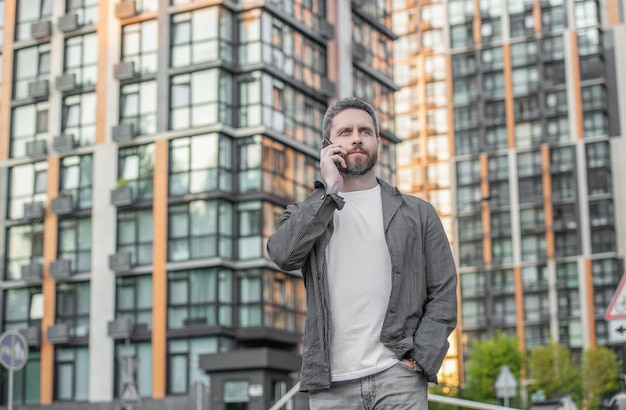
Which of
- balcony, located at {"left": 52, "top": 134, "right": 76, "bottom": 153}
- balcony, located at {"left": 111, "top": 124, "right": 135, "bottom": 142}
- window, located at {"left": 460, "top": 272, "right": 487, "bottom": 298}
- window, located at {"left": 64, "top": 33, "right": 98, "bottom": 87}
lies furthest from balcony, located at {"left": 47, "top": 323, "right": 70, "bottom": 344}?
window, located at {"left": 460, "top": 272, "right": 487, "bottom": 298}

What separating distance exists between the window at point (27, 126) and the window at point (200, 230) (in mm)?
8436

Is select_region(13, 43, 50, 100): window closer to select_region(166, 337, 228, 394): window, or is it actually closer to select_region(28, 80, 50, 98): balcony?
select_region(28, 80, 50, 98): balcony

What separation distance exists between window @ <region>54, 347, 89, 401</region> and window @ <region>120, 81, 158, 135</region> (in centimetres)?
974

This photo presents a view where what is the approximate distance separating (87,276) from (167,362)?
5657mm

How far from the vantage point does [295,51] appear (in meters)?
52.9

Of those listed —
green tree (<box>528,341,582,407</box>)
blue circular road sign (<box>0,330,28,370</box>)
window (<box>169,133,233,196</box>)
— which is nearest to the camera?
blue circular road sign (<box>0,330,28,370</box>)

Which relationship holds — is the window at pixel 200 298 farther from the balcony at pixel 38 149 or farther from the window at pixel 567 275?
the window at pixel 567 275

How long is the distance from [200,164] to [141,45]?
6661 millimetres

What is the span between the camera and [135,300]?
49719 mm

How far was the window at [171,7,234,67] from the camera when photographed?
49.9m

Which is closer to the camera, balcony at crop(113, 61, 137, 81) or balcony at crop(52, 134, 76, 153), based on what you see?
balcony at crop(113, 61, 137, 81)

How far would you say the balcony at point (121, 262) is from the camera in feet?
163

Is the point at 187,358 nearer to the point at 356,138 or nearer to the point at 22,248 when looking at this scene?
the point at 22,248

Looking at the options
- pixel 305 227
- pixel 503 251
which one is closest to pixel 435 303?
pixel 305 227
